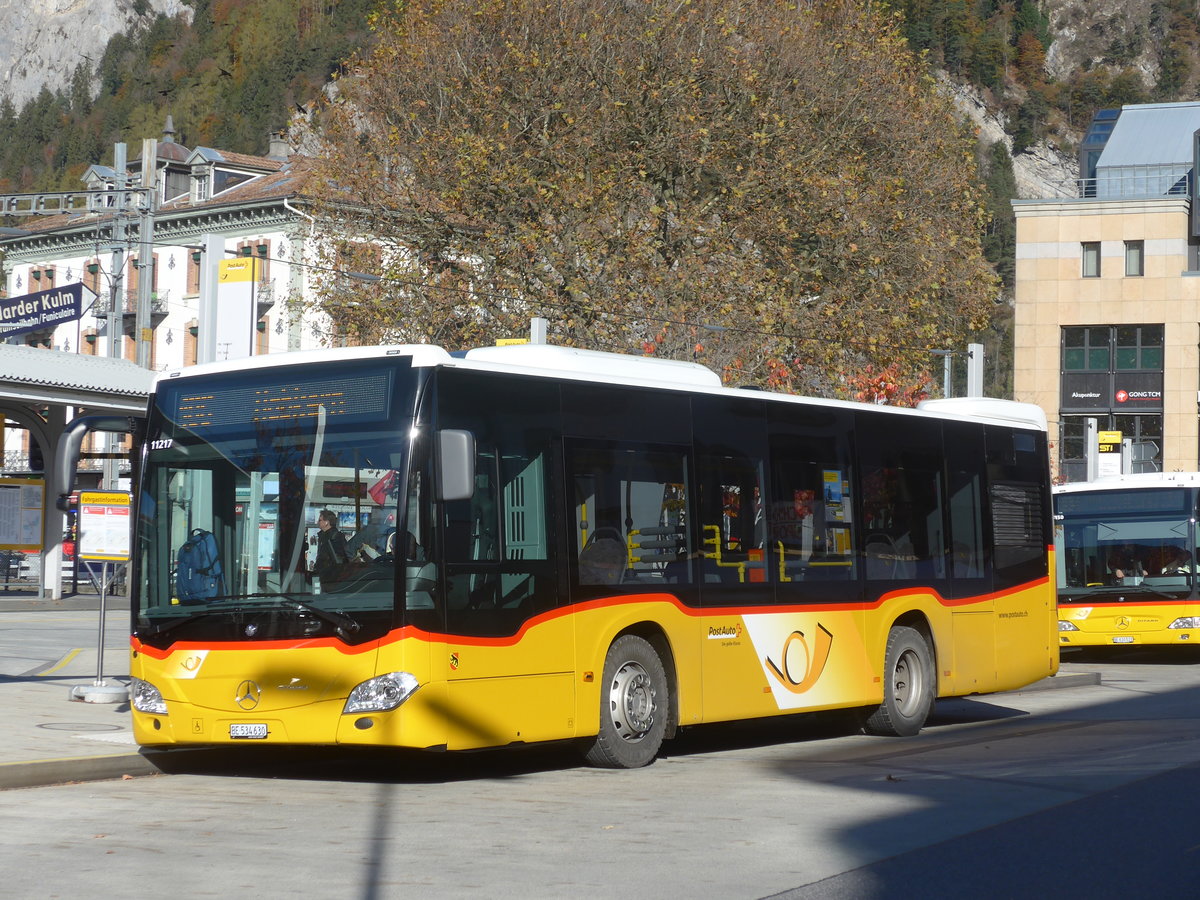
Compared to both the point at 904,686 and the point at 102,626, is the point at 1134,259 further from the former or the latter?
the point at 102,626

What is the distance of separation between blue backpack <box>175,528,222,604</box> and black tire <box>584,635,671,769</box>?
2.69m

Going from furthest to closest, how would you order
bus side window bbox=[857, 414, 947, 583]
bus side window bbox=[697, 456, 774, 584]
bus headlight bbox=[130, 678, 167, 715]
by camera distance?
bus side window bbox=[857, 414, 947, 583], bus side window bbox=[697, 456, 774, 584], bus headlight bbox=[130, 678, 167, 715]

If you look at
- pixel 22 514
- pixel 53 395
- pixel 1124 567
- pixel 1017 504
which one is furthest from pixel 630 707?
pixel 22 514

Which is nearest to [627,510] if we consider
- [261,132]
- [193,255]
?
[193,255]

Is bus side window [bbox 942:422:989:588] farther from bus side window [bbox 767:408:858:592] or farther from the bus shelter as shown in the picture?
the bus shelter

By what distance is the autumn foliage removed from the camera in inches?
1145

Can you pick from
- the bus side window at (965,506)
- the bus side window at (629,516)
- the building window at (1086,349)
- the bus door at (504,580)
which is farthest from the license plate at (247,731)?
the building window at (1086,349)

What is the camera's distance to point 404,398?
10828 mm

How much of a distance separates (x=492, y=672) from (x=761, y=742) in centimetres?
457

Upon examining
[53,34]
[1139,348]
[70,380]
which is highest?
[53,34]

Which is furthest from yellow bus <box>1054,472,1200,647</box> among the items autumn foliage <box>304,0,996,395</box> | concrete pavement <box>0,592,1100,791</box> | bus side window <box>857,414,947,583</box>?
bus side window <box>857,414,947,583</box>

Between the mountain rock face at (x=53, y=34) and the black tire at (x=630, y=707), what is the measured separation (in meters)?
155

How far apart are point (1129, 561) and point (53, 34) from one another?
15204 cm

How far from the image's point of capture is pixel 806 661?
13984 mm
